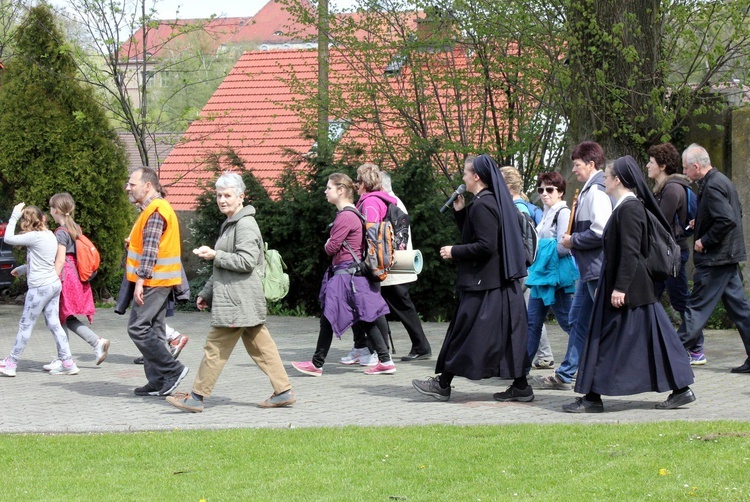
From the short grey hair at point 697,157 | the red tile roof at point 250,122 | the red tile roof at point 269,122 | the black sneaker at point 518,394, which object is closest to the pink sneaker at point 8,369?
the black sneaker at point 518,394

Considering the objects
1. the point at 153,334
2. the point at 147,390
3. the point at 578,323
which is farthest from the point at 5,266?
the point at 578,323

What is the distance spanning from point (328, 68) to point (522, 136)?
11.3 feet

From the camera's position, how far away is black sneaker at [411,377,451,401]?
8.77m

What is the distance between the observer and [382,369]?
1034 cm

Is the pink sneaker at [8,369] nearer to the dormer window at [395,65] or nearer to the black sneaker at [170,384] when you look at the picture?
the black sneaker at [170,384]

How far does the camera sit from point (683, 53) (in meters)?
13.2

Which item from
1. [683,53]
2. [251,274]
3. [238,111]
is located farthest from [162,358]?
[238,111]

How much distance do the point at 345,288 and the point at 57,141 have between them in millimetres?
9787

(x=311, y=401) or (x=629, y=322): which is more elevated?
(x=629, y=322)

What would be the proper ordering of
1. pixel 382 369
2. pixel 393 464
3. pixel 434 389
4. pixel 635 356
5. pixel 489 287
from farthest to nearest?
pixel 382 369 < pixel 434 389 < pixel 489 287 < pixel 635 356 < pixel 393 464

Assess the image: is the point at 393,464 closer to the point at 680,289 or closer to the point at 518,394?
the point at 518,394

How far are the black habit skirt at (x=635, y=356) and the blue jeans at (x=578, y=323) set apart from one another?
2.93 feet

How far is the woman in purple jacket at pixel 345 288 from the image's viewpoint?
392 inches

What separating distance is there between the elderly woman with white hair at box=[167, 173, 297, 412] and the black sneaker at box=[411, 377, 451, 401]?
3.66ft
